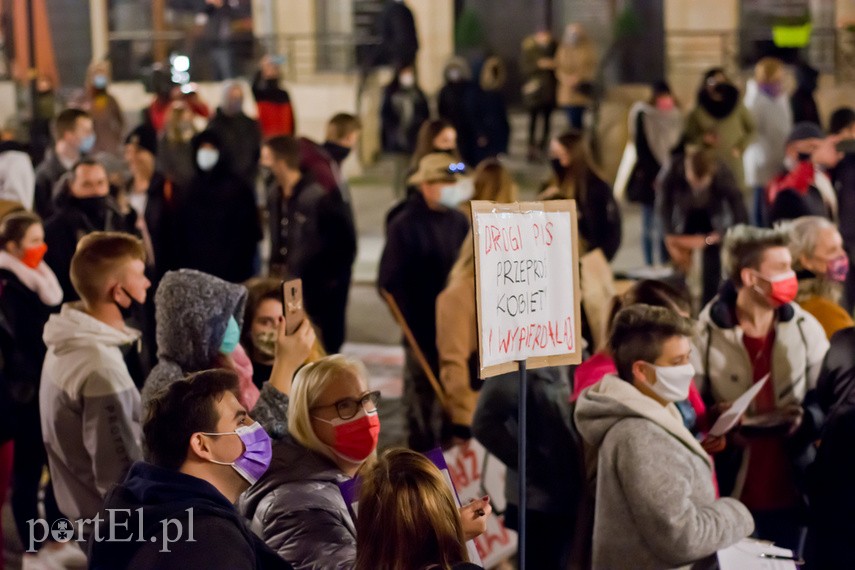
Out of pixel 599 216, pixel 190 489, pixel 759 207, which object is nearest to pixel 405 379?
pixel 599 216

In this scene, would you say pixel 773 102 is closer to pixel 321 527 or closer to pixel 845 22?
pixel 845 22

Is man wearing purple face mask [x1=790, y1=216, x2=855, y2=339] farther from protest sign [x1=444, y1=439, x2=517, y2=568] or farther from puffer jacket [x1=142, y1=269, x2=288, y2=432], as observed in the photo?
puffer jacket [x1=142, y1=269, x2=288, y2=432]

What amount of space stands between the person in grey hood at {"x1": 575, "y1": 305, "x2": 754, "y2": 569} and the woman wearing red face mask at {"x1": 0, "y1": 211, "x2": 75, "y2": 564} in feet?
10.5

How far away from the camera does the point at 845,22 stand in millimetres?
21422

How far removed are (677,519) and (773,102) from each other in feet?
33.6

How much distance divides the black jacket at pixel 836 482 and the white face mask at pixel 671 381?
0.79 metres

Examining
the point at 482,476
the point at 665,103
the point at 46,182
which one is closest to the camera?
the point at 482,476

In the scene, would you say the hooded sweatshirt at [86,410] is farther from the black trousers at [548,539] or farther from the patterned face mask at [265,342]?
the black trousers at [548,539]

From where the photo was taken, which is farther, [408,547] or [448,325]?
[448,325]

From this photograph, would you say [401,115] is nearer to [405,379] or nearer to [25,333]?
[405,379]

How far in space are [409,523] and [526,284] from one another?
4.21 ft

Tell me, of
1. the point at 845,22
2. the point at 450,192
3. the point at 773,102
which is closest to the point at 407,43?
the point at 773,102

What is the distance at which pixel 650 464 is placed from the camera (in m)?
4.59

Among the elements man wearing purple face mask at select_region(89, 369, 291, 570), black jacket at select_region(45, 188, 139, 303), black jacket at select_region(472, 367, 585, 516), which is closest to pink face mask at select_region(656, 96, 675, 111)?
black jacket at select_region(45, 188, 139, 303)
